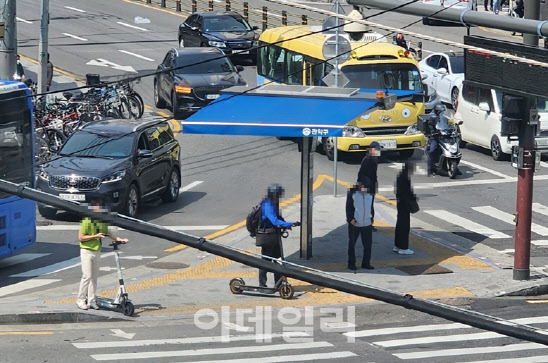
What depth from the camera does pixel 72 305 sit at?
50.8 ft

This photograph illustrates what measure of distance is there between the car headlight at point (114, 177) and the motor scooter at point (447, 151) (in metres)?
7.91

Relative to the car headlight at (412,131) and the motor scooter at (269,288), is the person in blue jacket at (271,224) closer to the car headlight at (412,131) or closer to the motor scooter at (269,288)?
the motor scooter at (269,288)

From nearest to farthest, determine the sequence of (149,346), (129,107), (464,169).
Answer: (149,346) → (464,169) → (129,107)

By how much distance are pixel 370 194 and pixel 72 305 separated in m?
5.24

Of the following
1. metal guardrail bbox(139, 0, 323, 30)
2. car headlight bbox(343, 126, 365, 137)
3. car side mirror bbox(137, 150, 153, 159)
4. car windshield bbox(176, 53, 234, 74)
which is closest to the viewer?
car side mirror bbox(137, 150, 153, 159)

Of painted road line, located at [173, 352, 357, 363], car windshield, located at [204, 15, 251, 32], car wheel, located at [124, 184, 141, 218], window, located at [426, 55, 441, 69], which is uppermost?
car windshield, located at [204, 15, 251, 32]

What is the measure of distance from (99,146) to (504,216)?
8.29 meters

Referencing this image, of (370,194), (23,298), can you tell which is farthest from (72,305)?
(370,194)

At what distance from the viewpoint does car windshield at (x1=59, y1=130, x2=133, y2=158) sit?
21594 mm

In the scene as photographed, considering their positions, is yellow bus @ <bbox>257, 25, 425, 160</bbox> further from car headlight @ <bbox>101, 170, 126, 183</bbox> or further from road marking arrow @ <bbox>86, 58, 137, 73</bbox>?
road marking arrow @ <bbox>86, 58, 137, 73</bbox>

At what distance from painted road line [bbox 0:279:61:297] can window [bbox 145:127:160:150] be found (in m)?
5.45

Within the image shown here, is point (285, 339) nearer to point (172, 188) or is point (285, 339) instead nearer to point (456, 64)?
point (172, 188)

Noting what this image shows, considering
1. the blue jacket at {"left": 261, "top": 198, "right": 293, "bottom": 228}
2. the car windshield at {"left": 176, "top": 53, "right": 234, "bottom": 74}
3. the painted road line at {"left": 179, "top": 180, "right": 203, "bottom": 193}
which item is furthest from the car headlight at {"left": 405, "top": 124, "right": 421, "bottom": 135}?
the blue jacket at {"left": 261, "top": 198, "right": 293, "bottom": 228}

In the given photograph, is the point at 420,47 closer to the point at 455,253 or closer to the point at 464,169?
the point at 464,169
